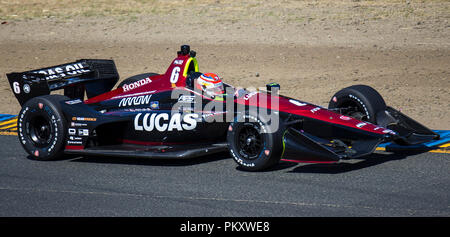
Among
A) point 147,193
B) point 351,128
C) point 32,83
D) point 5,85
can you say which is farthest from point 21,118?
point 5,85

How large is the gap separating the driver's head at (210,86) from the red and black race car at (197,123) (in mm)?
71

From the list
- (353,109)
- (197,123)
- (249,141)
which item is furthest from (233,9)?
(249,141)

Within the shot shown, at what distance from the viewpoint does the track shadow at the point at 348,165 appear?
848 centimetres

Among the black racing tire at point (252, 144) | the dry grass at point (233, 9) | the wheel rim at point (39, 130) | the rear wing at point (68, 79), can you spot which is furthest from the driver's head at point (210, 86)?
the dry grass at point (233, 9)

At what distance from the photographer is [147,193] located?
7832mm

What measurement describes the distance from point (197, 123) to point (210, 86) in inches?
24.0

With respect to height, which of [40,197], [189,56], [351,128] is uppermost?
[189,56]

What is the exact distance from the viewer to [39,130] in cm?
963

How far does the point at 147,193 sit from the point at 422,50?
38.5 feet

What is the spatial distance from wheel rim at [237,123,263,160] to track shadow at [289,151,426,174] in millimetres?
514

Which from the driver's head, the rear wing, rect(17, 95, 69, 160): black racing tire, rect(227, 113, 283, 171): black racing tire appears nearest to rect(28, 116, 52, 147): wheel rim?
rect(17, 95, 69, 160): black racing tire

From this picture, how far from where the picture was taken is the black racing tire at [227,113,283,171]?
8.07 metres
